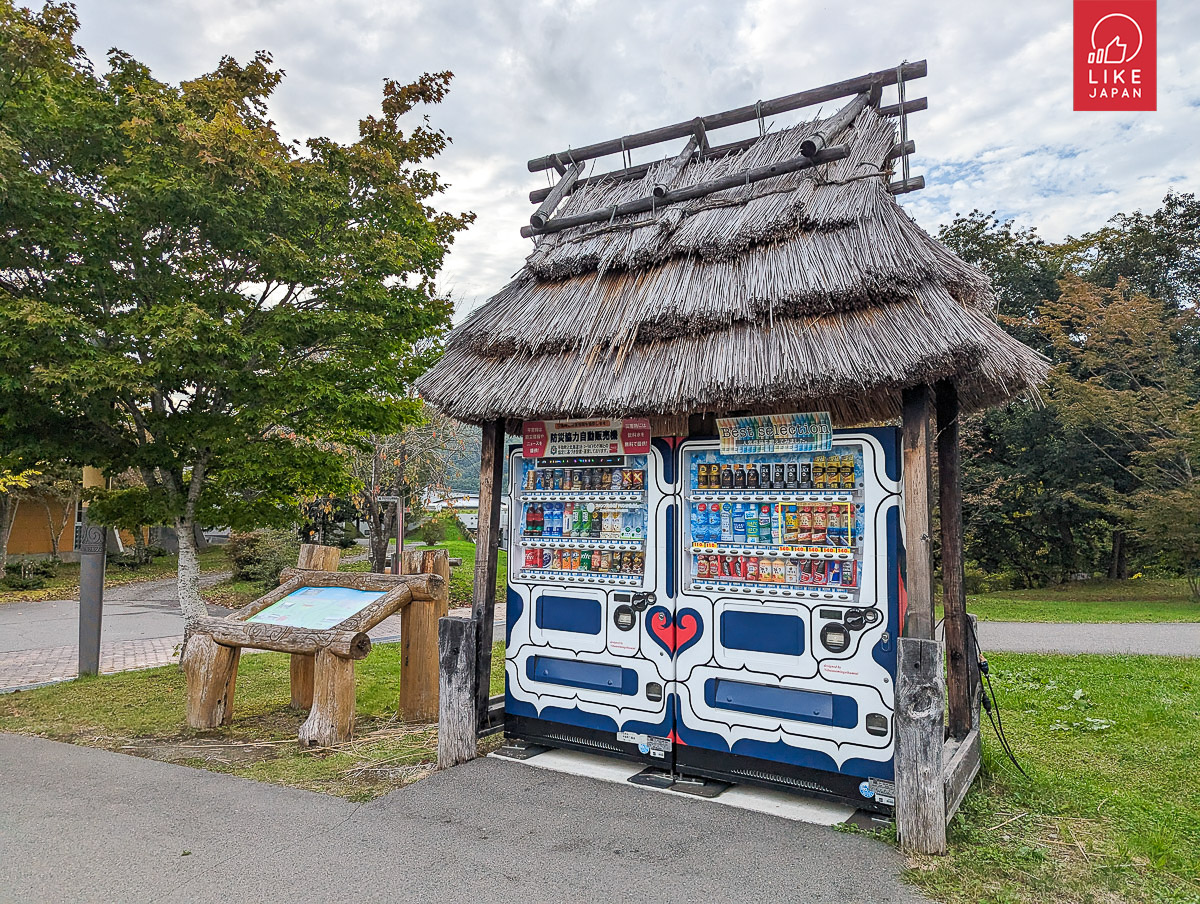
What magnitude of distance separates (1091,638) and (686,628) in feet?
31.4

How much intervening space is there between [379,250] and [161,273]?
6.78ft

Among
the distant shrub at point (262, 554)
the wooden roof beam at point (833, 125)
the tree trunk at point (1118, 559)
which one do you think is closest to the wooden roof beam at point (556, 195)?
the wooden roof beam at point (833, 125)

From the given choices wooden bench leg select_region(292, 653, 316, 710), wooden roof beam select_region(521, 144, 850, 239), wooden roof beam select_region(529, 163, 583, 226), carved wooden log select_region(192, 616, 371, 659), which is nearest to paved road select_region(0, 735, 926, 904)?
carved wooden log select_region(192, 616, 371, 659)

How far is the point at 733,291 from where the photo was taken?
4.57 meters

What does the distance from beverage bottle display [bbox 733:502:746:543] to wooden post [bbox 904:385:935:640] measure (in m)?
0.95

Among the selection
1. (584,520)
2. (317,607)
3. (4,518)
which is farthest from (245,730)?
(4,518)

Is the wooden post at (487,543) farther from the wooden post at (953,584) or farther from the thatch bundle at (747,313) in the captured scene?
the wooden post at (953,584)

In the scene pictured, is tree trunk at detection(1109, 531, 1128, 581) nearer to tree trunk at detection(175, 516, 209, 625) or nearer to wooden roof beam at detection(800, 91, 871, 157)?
wooden roof beam at detection(800, 91, 871, 157)

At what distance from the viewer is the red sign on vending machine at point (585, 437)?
191 inches

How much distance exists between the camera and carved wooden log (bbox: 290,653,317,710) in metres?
6.71

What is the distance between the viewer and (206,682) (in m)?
6.05

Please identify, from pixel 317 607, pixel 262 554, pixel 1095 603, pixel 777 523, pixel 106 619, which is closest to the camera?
pixel 777 523

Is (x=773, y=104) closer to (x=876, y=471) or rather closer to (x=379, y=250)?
(x=876, y=471)

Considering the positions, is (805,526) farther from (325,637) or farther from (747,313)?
(325,637)
